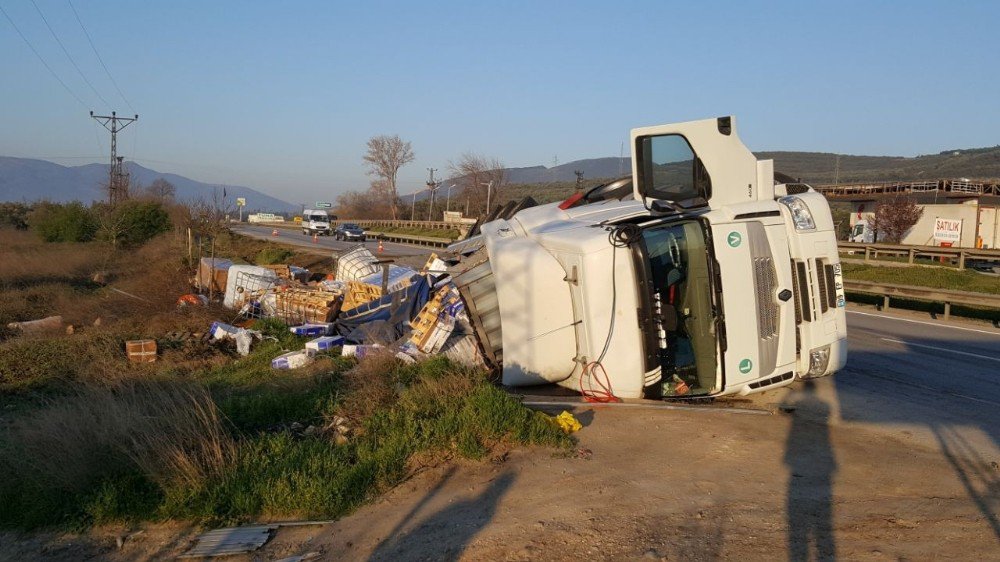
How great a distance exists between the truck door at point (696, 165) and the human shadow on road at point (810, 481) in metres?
2.20

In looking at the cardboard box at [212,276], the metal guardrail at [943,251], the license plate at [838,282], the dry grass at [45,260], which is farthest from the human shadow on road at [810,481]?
the dry grass at [45,260]

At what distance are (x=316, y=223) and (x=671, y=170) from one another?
56903mm

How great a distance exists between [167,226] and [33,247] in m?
5.85

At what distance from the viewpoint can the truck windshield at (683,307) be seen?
6.84m

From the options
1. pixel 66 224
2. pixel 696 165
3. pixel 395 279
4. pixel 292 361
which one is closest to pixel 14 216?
pixel 66 224

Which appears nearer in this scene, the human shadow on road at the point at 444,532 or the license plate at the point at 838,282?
the human shadow on road at the point at 444,532

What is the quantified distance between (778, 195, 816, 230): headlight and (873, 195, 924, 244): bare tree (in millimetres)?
39213

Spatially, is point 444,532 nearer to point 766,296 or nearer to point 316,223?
point 766,296

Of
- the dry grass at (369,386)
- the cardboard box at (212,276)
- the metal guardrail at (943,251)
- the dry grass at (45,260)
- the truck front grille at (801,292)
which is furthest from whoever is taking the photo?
the dry grass at (45,260)

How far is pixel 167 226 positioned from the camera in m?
38.3

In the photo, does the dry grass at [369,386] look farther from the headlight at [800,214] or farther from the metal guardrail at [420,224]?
the metal guardrail at [420,224]

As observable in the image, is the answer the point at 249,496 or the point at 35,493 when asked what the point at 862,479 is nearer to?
the point at 249,496

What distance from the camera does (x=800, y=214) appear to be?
24.1ft

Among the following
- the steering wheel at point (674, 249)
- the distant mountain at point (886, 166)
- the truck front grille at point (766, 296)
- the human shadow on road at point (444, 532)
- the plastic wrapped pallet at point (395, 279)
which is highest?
the distant mountain at point (886, 166)
